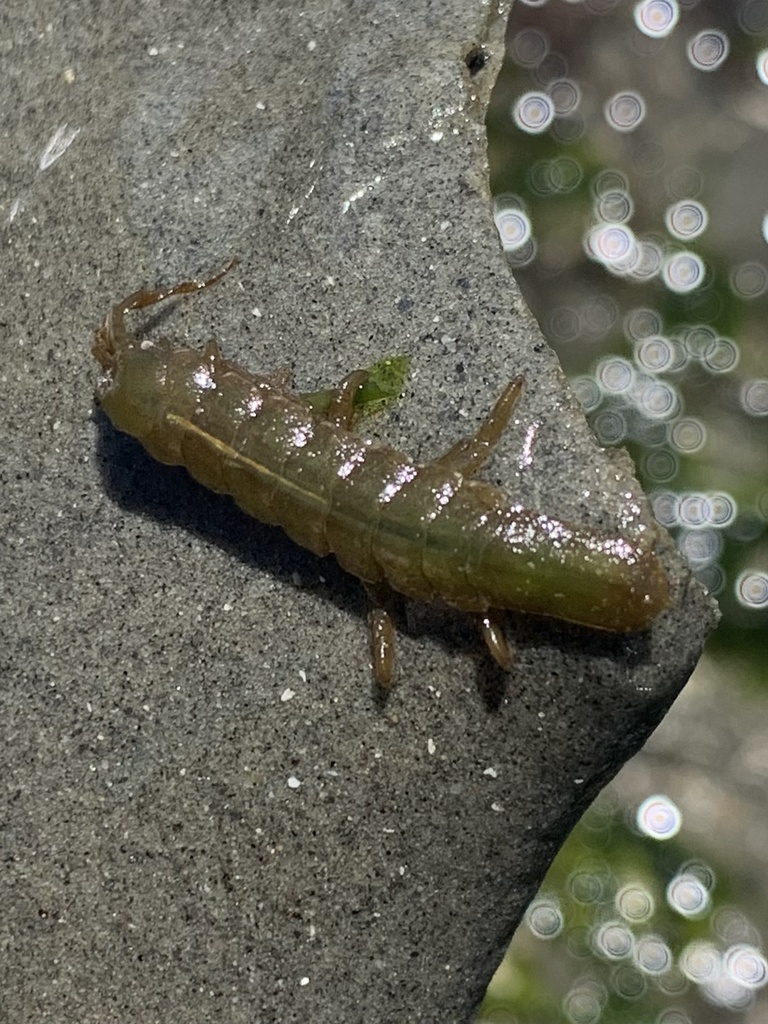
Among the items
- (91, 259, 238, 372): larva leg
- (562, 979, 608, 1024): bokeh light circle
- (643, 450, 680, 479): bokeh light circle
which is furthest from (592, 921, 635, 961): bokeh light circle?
(91, 259, 238, 372): larva leg

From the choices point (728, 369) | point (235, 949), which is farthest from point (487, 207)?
point (235, 949)

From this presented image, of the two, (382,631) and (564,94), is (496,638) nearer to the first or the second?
(382,631)

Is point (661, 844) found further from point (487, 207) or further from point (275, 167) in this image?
point (275, 167)

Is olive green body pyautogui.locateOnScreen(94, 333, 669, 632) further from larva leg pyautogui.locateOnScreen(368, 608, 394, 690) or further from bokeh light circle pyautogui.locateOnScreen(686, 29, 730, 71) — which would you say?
bokeh light circle pyautogui.locateOnScreen(686, 29, 730, 71)

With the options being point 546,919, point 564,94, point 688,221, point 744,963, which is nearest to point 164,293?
point 564,94

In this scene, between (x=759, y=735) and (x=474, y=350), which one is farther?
(x=759, y=735)

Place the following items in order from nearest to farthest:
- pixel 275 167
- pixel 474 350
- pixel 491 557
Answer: pixel 491 557, pixel 474 350, pixel 275 167

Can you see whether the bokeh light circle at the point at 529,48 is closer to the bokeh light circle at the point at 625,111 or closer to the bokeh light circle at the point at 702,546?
the bokeh light circle at the point at 625,111
